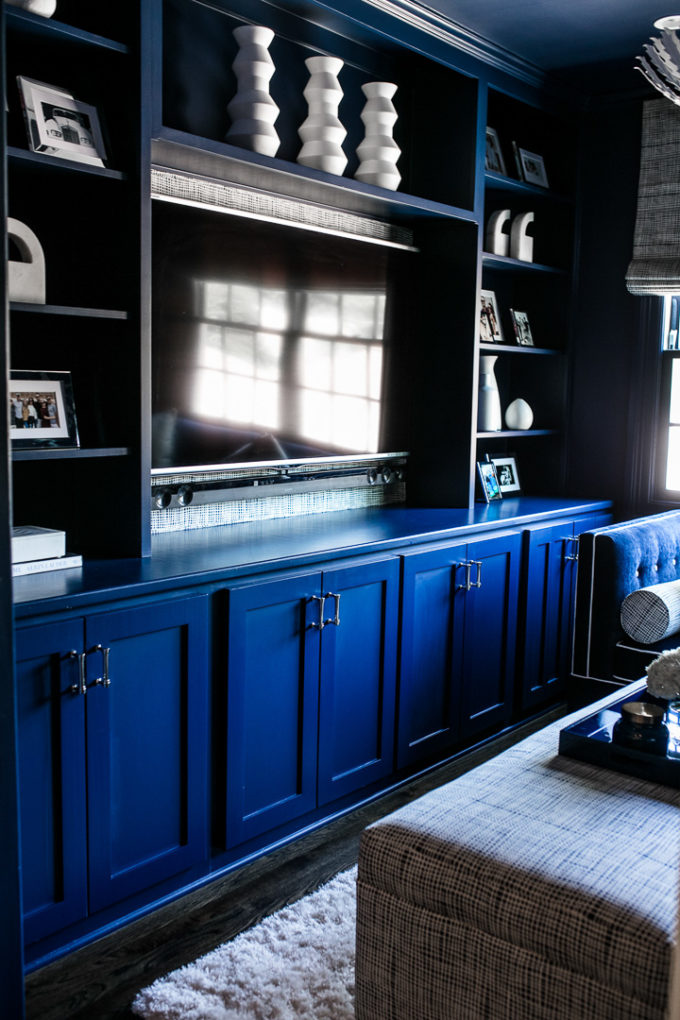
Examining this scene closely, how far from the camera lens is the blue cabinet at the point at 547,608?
12.0ft

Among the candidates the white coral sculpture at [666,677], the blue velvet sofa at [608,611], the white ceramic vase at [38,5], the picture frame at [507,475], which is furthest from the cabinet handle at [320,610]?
the picture frame at [507,475]

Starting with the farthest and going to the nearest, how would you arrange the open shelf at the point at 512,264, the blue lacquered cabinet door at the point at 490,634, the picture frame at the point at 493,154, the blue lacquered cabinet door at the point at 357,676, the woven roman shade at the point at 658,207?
the woven roman shade at the point at 658,207 → the picture frame at the point at 493,154 → the open shelf at the point at 512,264 → the blue lacquered cabinet door at the point at 490,634 → the blue lacquered cabinet door at the point at 357,676

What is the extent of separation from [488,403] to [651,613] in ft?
4.22

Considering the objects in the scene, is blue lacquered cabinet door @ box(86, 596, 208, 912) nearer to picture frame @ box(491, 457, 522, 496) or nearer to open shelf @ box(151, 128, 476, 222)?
open shelf @ box(151, 128, 476, 222)

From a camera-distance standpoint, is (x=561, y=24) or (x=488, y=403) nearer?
(x=561, y=24)

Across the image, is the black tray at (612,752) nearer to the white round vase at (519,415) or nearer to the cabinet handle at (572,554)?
the cabinet handle at (572,554)

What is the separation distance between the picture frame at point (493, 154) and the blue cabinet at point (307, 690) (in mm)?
1947

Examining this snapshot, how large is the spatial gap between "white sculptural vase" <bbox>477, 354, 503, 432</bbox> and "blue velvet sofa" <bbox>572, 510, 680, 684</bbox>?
0.87 m

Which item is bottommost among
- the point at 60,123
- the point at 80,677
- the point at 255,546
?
the point at 80,677

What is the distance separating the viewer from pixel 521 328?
4.29 meters

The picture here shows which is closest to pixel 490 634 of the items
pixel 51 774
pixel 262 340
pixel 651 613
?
pixel 651 613

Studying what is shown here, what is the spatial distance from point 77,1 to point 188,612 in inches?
65.4

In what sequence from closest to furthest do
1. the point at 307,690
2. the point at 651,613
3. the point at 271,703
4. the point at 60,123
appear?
1. the point at 60,123
2. the point at 271,703
3. the point at 307,690
4. the point at 651,613

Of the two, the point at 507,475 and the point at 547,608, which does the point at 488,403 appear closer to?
the point at 507,475
